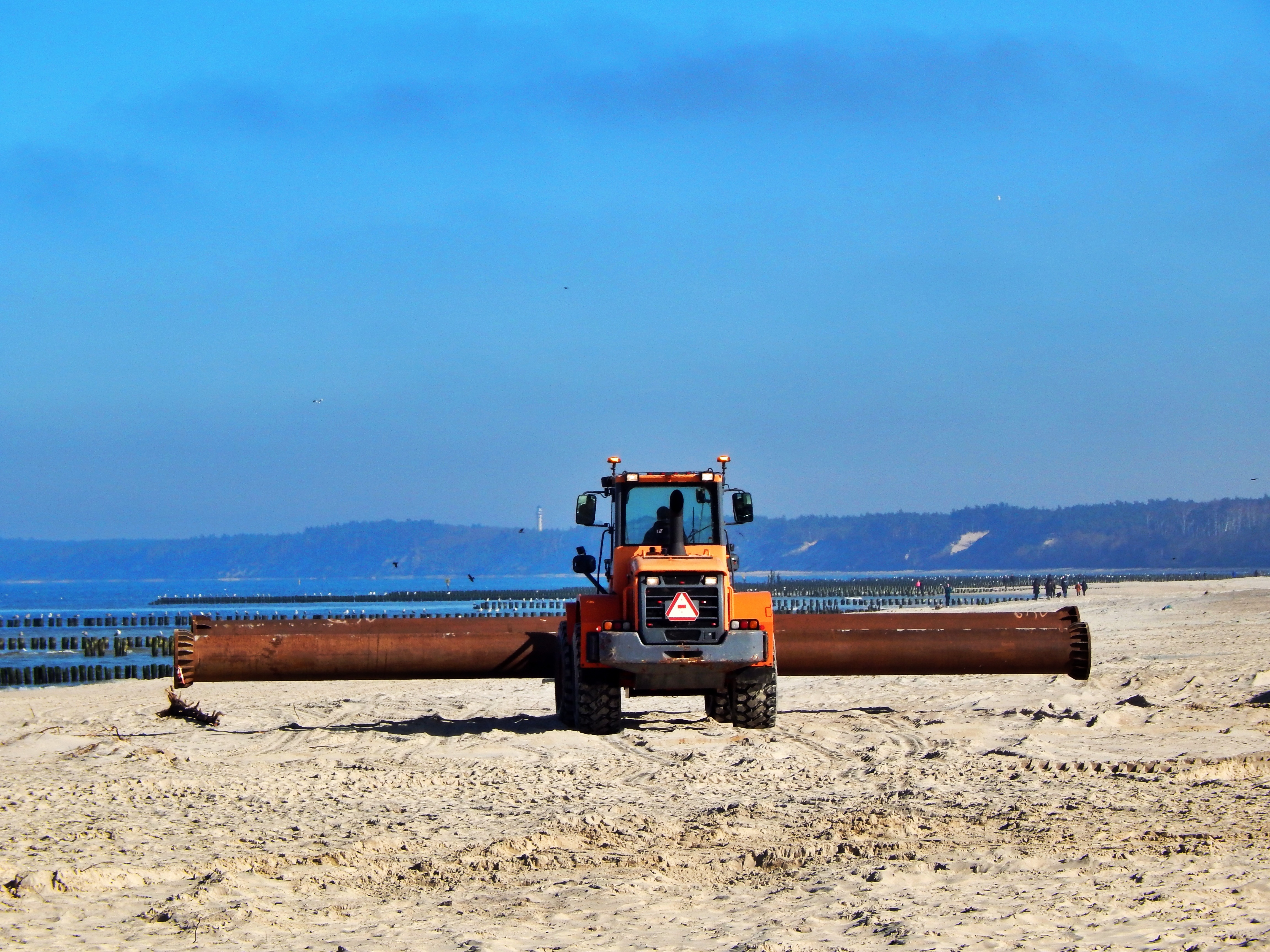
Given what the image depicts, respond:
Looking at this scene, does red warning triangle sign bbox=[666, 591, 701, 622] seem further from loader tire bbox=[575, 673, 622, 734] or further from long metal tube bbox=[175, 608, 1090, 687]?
long metal tube bbox=[175, 608, 1090, 687]

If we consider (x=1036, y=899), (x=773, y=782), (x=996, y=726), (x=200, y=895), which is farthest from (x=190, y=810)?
(x=996, y=726)

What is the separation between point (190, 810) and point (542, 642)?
246 inches

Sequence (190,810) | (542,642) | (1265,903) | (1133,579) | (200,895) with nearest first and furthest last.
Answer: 1. (1265,903)
2. (200,895)
3. (190,810)
4. (542,642)
5. (1133,579)

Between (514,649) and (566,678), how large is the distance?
3.32ft

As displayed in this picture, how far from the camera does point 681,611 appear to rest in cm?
1407

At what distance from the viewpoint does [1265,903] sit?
7484 mm

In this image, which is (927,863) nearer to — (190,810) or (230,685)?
(190,810)

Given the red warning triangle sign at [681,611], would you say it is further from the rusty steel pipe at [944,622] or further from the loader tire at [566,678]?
the rusty steel pipe at [944,622]

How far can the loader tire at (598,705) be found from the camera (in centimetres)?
1493

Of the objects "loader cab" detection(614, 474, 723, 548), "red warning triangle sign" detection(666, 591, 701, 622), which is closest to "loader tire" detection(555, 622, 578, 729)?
"loader cab" detection(614, 474, 723, 548)

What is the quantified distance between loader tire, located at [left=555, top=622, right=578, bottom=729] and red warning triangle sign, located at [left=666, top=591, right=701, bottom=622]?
5.25ft

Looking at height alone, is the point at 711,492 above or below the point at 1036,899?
above

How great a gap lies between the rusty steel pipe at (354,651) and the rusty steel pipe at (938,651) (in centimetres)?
332

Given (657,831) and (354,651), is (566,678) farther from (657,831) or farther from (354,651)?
(657,831)
